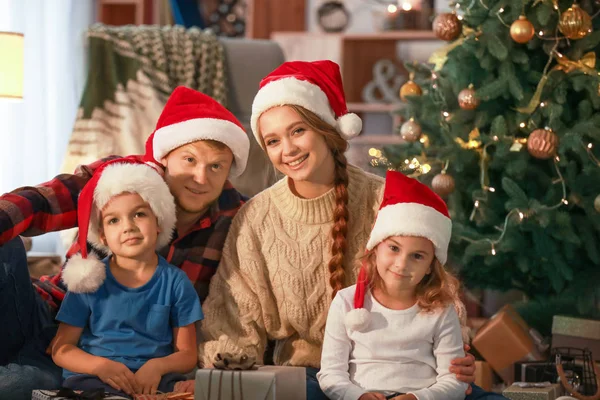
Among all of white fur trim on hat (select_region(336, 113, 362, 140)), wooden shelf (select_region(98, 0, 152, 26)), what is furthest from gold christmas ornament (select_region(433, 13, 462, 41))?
wooden shelf (select_region(98, 0, 152, 26))

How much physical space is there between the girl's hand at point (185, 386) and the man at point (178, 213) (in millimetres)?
336

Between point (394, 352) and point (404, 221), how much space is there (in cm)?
29

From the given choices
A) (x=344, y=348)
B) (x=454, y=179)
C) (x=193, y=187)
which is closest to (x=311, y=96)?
(x=193, y=187)

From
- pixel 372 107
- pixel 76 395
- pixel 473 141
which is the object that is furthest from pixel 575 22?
pixel 372 107

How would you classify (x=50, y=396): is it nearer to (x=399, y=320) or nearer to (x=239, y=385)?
(x=239, y=385)

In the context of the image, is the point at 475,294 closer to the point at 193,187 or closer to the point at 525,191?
the point at 525,191

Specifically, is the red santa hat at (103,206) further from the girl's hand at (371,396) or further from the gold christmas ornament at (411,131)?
the gold christmas ornament at (411,131)

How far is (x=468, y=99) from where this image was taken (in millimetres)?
3535

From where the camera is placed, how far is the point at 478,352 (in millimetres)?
3473

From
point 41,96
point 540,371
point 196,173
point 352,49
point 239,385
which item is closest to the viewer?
point 239,385

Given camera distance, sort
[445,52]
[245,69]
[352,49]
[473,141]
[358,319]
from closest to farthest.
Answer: [358,319] → [473,141] → [445,52] → [245,69] → [352,49]

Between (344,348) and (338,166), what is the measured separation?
0.49 metres

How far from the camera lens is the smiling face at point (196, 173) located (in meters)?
2.52

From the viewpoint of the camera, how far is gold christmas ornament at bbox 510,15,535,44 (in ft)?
11.1
